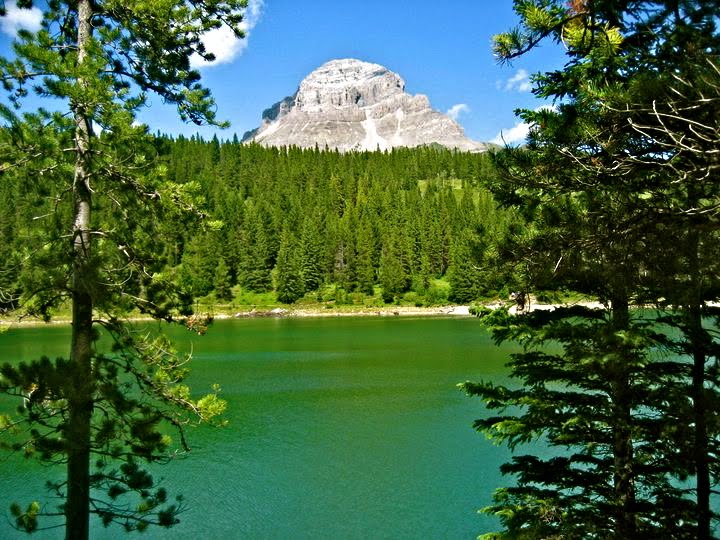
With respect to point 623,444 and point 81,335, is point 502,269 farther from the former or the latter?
point 81,335

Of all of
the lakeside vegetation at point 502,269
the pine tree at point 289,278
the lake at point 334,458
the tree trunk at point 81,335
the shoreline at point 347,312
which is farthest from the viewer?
the pine tree at point 289,278

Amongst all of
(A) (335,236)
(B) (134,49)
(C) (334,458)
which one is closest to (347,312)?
(A) (335,236)

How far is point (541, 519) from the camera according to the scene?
7.27m

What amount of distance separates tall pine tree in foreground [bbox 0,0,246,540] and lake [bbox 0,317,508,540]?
6.18ft

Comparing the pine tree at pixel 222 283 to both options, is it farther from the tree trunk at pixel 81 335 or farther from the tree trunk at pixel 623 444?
the tree trunk at pixel 623 444

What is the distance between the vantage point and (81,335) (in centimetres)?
695

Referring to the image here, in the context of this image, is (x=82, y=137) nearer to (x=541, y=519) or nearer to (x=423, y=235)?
(x=541, y=519)

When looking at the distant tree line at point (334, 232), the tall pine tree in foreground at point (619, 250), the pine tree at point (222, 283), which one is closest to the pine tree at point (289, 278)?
the distant tree line at point (334, 232)

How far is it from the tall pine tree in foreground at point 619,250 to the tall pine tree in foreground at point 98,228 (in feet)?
13.9

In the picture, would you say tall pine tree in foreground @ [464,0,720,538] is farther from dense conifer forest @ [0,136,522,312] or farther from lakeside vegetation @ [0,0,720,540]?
dense conifer forest @ [0,136,522,312]

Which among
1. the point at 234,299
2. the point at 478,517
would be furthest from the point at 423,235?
the point at 478,517

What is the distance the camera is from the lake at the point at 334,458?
1352 centimetres

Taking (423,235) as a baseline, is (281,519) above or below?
below

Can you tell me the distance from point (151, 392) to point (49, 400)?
122 centimetres
